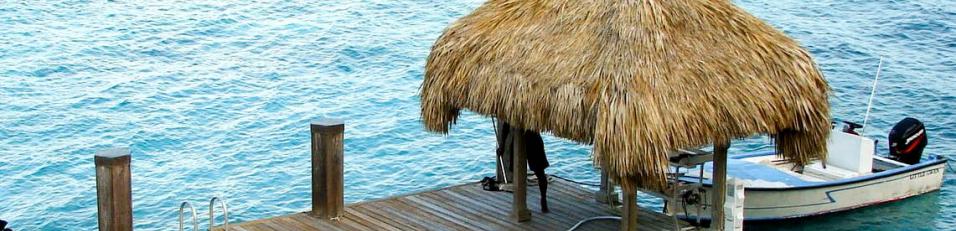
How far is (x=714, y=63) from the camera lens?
42.9ft

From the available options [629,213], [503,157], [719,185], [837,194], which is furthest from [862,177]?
[629,213]

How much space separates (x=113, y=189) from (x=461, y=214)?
4.03 m

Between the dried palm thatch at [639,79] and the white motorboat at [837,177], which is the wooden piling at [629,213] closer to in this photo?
the dried palm thatch at [639,79]

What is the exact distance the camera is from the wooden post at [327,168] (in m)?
14.9

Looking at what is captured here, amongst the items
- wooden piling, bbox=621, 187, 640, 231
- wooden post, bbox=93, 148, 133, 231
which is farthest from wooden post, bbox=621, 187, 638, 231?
wooden post, bbox=93, 148, 133, 231

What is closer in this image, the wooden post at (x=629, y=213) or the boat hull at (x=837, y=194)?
the wooden post at (x=629, y=213)

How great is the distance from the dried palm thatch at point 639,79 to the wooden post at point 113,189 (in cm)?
327

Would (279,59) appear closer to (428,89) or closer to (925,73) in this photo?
(925,73)

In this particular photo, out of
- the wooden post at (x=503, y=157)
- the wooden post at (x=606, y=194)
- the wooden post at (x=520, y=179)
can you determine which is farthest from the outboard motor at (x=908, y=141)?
the wooden post at (x=520, y=179)

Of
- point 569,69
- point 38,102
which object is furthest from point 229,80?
point 569,69

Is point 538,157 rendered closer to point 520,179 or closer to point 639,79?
point 520,179

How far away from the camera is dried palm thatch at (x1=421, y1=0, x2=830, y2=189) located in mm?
12305

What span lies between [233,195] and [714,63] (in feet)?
38.5

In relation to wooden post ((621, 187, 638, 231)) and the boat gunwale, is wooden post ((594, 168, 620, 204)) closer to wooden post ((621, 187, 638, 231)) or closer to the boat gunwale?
wooden post ((621, 187, 638, 231))
